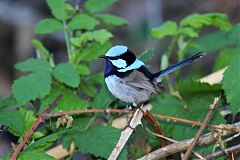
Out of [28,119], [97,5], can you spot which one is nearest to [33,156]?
[28,119]

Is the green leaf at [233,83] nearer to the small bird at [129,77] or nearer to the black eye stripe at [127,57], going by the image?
the small bird at [129,77]

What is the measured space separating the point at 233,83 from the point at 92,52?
115 centimetres

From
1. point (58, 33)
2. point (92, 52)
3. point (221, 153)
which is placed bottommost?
point (58, 33)

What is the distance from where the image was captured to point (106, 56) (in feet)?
12.2

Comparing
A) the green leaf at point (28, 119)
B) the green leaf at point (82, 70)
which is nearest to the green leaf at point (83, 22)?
the green leaf at point (82, 70)

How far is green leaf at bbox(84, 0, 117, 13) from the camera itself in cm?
432

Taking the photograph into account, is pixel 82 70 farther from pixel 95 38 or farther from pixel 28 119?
pixel 28 119

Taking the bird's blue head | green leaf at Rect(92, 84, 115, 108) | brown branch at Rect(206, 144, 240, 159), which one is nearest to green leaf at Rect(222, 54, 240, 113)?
brown branch at Rect(206, 144, 240, 159)

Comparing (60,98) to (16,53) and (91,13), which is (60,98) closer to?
(91,13)

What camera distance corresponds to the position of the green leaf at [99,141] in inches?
126

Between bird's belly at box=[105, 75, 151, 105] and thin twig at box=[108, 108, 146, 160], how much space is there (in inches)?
12.6

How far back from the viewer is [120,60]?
12.1 feet

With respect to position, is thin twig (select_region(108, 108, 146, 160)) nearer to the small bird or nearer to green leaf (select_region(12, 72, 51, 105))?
the small bird

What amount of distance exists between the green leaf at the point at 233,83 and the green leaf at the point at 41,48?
1377 mm
